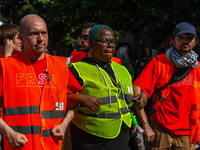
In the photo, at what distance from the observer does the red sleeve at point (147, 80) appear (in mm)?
3723

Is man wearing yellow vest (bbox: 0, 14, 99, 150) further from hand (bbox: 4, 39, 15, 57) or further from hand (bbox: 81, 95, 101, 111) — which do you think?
hand (bbox: 4, 39, 15, 57)

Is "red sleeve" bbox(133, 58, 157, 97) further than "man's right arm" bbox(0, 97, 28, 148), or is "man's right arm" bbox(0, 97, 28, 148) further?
"red sleeve" bbox(133, 58, 157, 97)

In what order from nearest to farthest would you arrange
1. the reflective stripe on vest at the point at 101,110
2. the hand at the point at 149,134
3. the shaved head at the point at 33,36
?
the shaved head at the point at 33,36
the reflective stripe on vest at the point at 101,110
the hand at the point at 149,134

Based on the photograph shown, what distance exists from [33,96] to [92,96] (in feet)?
1.98

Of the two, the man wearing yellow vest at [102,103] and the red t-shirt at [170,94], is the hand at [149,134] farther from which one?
the man wearing yellow vest at [102,103]

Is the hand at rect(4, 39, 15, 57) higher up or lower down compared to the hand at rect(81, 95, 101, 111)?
higher up

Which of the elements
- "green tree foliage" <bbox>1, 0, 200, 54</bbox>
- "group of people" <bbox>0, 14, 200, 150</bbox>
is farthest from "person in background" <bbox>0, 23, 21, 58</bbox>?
"green tree foliage" <bbox>1, 0, 200, 54</bbox>

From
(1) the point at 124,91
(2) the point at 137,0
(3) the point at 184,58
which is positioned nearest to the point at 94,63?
(1) the point at 124,91

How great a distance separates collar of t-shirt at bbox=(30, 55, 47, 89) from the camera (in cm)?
263

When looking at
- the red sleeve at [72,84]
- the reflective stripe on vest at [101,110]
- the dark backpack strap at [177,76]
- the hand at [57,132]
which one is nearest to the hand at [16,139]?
the hand at [57,132]

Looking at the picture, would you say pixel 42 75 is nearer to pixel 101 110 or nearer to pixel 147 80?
pixel 101 110

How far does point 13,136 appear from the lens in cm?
240

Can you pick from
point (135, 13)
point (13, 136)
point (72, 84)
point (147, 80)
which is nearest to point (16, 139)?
point (13, 136)

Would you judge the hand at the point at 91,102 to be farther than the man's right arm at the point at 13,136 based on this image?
Yes
